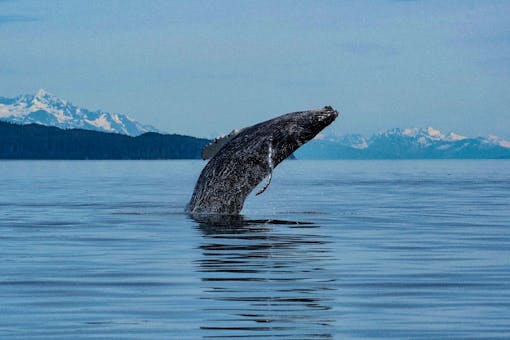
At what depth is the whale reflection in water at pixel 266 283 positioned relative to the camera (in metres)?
11.2

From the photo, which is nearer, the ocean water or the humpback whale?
the ocean water

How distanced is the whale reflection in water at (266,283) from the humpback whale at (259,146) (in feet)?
8.79

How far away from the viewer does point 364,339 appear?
10.4 metres

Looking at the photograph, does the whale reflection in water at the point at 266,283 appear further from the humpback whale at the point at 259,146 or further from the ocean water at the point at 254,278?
the humpback whale at the point at 259,146

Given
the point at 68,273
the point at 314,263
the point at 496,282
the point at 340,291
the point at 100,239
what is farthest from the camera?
the point at 100,239

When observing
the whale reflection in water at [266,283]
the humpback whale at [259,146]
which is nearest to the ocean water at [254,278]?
the whale reflection in water at [266,283]

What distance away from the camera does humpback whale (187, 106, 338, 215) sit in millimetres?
25873

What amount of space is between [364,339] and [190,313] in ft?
8.04

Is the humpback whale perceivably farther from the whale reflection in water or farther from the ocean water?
the whale reflection in water

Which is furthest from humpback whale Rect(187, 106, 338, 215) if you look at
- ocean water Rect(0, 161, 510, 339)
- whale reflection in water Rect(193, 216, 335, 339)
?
whale reflection in water Rect(193, 216, 335, 339)

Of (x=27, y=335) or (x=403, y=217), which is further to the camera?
(x=403, y=217)

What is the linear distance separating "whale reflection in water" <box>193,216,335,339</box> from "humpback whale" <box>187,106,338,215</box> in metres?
2.68

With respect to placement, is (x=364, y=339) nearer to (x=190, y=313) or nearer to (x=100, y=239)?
(x=190, y=313)

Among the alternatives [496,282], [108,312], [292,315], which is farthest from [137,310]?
[496,282]
